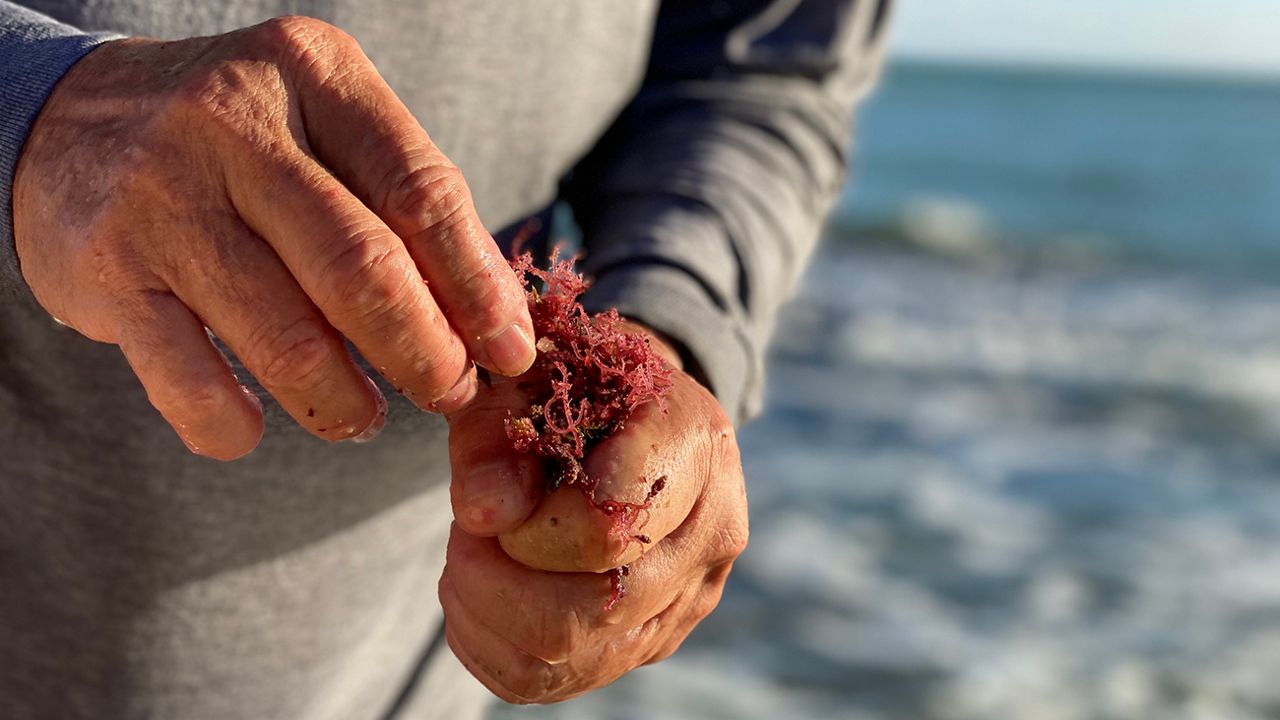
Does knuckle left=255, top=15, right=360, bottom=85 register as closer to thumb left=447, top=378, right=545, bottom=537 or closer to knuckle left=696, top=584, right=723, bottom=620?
thumb left=447, top=378, right=545, bottom=537

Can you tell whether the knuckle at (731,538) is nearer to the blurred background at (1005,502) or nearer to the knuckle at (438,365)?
the knuckle at (438,365)

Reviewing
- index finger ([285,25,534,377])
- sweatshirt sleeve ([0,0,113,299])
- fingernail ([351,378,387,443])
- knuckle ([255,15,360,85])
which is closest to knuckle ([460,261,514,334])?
index finger ([285,25,534,377])

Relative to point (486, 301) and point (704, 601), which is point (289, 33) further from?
point (704, 601)

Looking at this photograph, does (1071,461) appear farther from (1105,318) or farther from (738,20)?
(738,20)

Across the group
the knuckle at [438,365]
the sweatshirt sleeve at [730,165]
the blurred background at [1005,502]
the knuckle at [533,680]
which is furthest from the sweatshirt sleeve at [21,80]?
the blurred background at [1005,502]

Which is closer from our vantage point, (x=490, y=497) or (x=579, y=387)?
(x=490, y=497)

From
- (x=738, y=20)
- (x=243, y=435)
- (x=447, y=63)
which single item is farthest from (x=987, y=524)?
(x=243, y=435)

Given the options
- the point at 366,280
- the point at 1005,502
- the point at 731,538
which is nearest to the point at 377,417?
the point at 366,280
